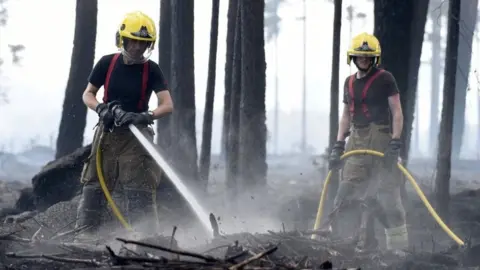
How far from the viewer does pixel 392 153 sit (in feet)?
32.2

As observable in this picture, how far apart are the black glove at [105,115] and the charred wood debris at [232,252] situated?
99 cm

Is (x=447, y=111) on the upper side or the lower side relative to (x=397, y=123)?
lower

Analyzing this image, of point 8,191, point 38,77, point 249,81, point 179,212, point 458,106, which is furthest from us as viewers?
point 38,77

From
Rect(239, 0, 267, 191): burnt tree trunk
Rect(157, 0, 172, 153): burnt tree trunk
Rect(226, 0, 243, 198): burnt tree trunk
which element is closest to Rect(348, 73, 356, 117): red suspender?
Rect(239, 0, 267, 191): burnt tree trunk

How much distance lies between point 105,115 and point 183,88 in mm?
7591

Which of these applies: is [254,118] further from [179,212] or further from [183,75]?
[179,212]

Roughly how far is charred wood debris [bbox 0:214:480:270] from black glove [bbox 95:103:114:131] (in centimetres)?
99

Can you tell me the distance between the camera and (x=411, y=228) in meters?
12.6

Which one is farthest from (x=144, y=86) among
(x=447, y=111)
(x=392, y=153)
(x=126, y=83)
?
(x=447, y=111)

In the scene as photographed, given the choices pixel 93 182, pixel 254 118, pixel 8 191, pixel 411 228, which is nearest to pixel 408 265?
pixel 93 182

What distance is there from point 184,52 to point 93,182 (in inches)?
291

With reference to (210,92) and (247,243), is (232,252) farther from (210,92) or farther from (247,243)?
(210,92)

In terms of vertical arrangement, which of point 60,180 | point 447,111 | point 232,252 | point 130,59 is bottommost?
point 60,180

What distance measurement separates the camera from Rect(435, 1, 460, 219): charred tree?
13000 millimetres
